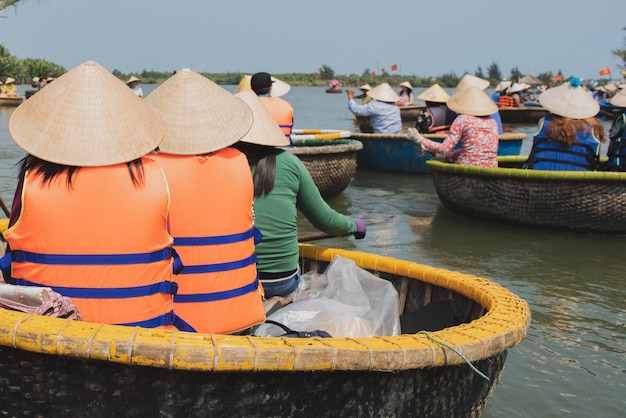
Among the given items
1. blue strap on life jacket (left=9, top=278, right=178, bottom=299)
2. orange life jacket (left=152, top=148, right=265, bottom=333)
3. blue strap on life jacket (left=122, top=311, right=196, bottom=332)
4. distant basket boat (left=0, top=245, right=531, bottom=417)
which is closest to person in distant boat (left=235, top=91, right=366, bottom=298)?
orange life jacket (left=152, top=148, right=265, bottom=333)

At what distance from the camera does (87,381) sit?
2.40 m

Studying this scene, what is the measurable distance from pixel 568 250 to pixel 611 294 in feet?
4.06

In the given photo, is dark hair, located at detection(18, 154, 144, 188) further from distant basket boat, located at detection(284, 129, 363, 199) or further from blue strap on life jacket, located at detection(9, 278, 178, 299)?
distant basket boat, located at detection(284, 129, 363, 199)

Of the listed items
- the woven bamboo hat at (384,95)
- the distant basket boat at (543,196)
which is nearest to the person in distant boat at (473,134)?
the distant basket boat at (543,196)

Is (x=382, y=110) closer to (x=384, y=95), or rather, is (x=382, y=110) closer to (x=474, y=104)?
(x=384, y=95)

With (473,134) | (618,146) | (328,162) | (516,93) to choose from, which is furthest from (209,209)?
(516,93)

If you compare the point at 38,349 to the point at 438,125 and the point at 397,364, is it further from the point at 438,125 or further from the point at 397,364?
the point at 438,125

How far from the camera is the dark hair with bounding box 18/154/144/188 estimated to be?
2520 millimetres

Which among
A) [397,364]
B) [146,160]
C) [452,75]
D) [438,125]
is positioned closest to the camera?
[397,364]

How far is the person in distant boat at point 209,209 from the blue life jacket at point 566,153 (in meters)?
4.47

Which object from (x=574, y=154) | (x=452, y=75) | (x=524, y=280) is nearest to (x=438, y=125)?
(x=574, y=154)

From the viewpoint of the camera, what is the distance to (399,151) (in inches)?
430

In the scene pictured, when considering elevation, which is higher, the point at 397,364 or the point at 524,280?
the point at 397,364

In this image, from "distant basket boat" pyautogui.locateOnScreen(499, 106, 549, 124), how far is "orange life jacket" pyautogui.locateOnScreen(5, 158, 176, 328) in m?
20.4
